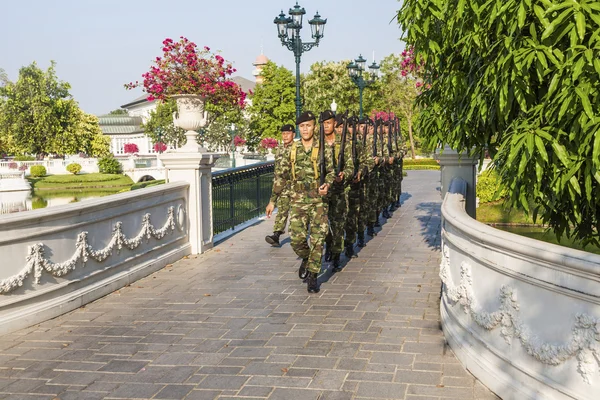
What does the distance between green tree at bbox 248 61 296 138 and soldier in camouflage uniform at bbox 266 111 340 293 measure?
218 feet

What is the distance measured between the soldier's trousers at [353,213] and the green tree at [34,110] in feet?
215

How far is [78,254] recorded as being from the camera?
8125mm

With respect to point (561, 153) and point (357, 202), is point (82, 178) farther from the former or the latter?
point (561, 153)

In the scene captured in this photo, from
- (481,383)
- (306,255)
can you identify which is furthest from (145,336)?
(481,383)

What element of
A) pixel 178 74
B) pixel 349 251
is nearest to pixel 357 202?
pixel 349 251

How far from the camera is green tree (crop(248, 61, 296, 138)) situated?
7569cm

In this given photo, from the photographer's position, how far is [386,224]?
51.3 feet

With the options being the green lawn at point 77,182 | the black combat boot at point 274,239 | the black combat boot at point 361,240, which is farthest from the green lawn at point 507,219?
the green lawn at point 77,182

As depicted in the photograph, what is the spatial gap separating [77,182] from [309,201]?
2570 inches

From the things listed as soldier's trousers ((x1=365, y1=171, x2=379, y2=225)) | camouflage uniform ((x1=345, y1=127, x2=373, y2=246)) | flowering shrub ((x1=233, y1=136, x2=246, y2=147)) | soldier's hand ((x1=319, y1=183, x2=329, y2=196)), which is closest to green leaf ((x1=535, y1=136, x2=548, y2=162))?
soldier's hand ((x1=319, y1=183, x2=329, y2=196))

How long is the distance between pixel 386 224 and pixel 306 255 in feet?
22.9

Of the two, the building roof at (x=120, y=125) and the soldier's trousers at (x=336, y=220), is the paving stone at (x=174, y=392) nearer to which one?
the soldier's trousers at (x=336, y=220)

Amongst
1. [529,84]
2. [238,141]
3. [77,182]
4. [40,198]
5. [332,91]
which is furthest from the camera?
[238,141]

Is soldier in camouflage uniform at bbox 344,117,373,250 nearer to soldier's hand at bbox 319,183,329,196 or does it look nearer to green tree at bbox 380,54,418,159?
soldier's hand at bbox 319,183,329,196
